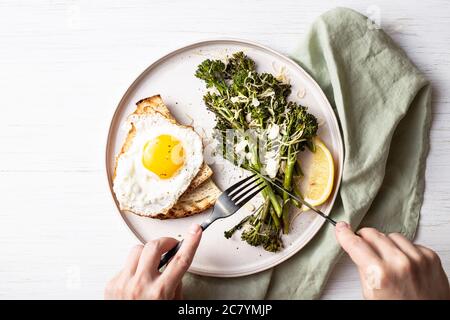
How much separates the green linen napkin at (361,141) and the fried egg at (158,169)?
724 mm

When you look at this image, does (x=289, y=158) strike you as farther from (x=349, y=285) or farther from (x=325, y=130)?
(x=349, y=285)

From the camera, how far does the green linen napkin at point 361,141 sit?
3.74 meters

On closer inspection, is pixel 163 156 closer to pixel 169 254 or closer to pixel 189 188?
pixel 189 188

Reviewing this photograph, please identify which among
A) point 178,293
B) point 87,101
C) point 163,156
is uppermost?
point 87,101

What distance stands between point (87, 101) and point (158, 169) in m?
0.97

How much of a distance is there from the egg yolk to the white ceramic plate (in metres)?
0.28

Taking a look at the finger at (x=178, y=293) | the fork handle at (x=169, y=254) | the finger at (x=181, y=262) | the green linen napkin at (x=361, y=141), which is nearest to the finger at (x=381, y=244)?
the green linen napkin at (x=361, y=141)

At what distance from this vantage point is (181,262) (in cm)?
330

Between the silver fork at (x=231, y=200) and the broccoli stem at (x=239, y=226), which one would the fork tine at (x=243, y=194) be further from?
the broccoli stem at (x=239, y=226)

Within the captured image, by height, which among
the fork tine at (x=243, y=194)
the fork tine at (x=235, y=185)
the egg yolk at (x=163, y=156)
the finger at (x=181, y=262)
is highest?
the egg yolk at (x=163, y=156)

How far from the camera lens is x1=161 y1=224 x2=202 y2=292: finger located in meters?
3.22

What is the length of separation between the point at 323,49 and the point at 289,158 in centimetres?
95

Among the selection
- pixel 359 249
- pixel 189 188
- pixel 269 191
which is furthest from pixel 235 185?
pixel 359 249
